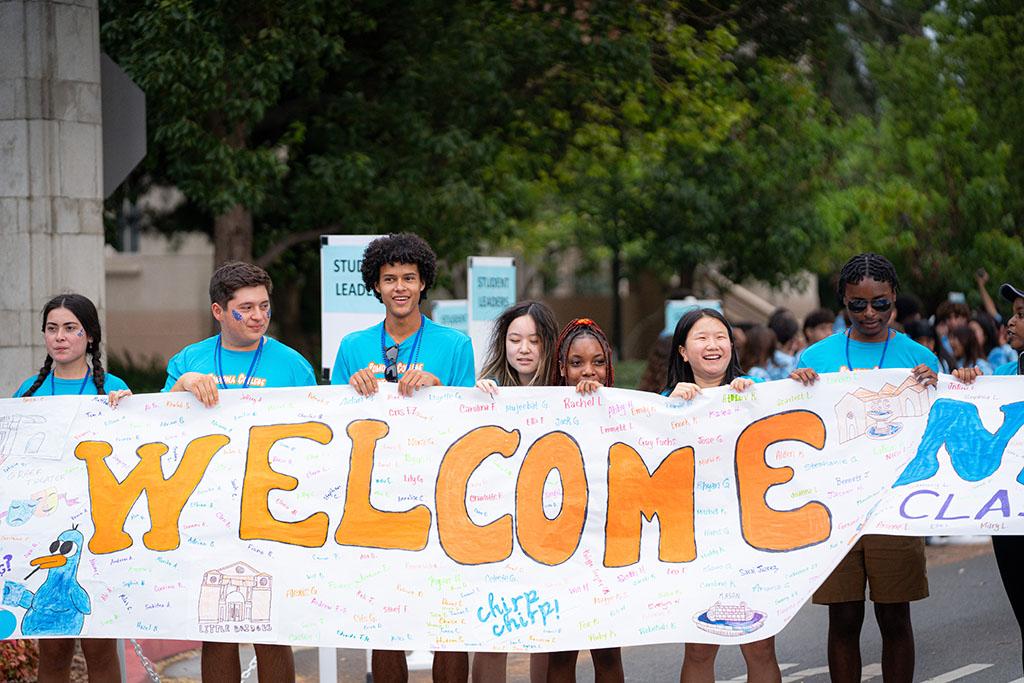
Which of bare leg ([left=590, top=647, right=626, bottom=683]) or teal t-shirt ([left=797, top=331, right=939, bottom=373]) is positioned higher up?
teal t-shirt ([left=797, top=331, right=939, bottom=373])

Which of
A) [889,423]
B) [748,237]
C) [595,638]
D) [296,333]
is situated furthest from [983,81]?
[595,638]

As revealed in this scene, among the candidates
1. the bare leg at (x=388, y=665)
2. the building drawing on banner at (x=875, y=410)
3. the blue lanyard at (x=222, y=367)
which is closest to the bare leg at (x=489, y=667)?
the bare leg at (x=388, y=665)

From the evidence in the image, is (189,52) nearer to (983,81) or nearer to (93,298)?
(93,298)

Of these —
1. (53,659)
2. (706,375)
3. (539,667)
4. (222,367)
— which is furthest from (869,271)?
(53,659)

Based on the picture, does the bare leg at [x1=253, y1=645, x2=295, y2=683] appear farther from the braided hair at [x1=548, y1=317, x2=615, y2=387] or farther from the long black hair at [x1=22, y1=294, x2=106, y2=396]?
the braided hair at [x1=548, y1=317, x2=615, y2=387]

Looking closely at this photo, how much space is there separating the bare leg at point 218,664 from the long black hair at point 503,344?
5.06 ft

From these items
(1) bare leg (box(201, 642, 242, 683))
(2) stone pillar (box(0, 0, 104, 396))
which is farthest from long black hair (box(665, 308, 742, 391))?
(2) stone pillar (box(0, 0, 104, 396))

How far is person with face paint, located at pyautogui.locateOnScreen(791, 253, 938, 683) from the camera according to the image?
17.7 feet

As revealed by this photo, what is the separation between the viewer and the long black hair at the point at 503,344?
576 cm

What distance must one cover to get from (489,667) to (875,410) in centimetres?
181

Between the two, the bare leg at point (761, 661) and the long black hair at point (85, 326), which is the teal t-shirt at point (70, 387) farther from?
the bare leg at point (761, 661)

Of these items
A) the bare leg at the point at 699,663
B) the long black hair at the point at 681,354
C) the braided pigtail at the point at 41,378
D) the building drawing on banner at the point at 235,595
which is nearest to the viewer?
the bare leg at the point at 699,663

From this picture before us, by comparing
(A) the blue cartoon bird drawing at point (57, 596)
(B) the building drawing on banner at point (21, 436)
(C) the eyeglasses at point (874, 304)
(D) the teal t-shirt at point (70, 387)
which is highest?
(C) the eyeglasses at point (874, 304)

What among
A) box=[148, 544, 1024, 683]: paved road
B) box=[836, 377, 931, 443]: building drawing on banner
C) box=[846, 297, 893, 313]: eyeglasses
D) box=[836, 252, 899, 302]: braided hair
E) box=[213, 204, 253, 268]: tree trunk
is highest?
box=[213, 204, 253, 268]: tree trunk
